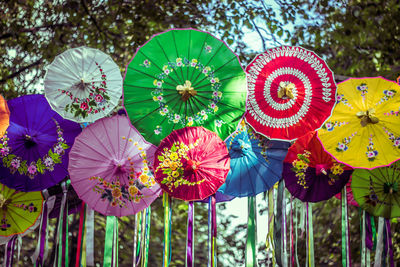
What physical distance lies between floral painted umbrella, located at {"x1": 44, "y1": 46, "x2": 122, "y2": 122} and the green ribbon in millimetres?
1195

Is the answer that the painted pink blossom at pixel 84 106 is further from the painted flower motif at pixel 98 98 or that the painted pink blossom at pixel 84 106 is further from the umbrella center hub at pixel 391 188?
the umbrella center hub at pixel 391 188

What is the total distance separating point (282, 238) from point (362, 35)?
2904mm

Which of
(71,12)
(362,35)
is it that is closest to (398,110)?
(362,35)

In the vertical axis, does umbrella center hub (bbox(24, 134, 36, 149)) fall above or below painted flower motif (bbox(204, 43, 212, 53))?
below

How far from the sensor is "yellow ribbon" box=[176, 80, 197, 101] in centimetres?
314

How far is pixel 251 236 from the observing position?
11.7 ft

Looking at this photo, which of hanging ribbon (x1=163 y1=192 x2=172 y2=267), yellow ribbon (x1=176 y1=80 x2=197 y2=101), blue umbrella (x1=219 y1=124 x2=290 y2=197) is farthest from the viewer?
blue umbrella (x1=219 y1=124 x2=290 y2=197)

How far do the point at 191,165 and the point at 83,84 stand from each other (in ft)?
2.92

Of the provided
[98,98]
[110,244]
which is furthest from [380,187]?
[98,98]

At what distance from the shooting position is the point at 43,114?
3.34 meters

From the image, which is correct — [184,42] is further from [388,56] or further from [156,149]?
[388,56]

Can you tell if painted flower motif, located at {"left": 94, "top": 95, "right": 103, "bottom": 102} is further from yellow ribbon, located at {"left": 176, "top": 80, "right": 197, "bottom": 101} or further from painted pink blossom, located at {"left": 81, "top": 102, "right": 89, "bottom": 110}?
yellow ribbon, located at {"left": 176, "top": 80, "right": 197, "bottom": 101}

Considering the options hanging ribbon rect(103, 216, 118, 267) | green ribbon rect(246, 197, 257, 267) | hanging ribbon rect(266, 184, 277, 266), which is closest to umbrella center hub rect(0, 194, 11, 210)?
hanging ribbon rect(103, 216, 118, 267)

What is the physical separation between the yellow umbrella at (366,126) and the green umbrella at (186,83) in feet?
2.01
